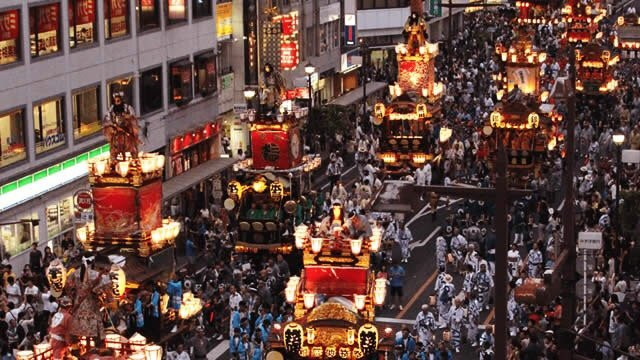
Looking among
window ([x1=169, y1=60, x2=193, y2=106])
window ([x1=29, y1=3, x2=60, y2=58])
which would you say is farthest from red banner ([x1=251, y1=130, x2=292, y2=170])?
window ([x1=169, y1=60, x2=193, y2=106])

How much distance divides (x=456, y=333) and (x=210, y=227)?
12678 millimetres

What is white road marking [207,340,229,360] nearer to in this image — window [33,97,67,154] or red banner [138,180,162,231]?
red banner [138,180,162,231]

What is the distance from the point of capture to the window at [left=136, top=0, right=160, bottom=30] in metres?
50.0

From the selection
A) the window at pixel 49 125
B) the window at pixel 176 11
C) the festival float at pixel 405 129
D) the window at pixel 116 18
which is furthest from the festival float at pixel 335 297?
the window at pixel 176 11

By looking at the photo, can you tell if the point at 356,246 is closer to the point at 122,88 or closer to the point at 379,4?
the point at 122,88

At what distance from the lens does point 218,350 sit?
116 feet

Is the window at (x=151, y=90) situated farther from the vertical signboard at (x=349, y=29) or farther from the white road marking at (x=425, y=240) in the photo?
the vertical signboard at (x=349, y=29)

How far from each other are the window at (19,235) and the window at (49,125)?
2503mm

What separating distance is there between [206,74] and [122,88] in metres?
7.15

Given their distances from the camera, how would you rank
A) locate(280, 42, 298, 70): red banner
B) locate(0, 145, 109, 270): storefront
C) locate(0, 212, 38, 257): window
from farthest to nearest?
locate(280, 42, 298, 70): red banner
locate(0, 145, 109, 270): storefront
locate(0, 212, 38, 257): window

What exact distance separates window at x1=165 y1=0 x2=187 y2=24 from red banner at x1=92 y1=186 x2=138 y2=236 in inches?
828

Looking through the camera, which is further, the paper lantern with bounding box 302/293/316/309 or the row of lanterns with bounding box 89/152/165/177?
the row of lanterns with bounding box 89/152/165/177

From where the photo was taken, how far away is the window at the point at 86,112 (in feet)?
148

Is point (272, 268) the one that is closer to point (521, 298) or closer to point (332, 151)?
point (521, 298)
